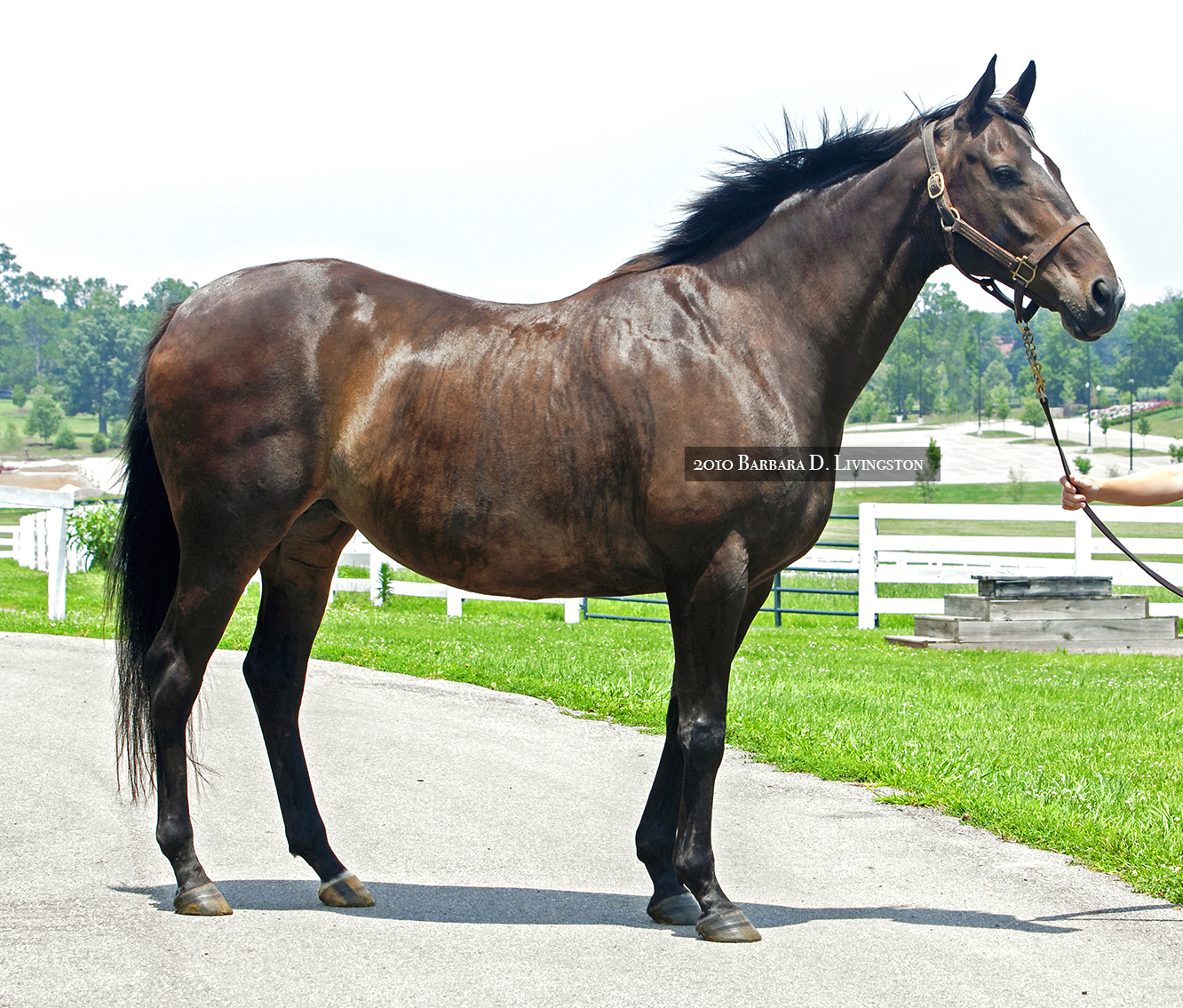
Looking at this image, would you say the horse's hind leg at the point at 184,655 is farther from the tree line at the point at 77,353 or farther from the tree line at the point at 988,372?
the tree line at the point at 77,353

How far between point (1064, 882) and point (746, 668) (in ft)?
18.3

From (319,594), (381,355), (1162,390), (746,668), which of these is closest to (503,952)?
(319,594)

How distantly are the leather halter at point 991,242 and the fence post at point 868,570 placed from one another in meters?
10.6

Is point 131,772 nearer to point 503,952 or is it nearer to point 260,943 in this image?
point 260,943

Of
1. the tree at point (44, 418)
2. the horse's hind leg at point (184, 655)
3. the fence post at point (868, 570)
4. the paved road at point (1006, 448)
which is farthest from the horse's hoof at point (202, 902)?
the tree at point (44, 418)

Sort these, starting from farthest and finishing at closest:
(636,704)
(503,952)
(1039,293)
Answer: (636,704) → (1039,293) → (503,952)

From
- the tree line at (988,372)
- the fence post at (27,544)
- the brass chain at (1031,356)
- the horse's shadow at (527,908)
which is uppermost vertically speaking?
the tree line at (988,372)

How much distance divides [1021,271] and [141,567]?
3.48 metres

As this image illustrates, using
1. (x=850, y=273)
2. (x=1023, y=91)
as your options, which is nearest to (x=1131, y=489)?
(x=850, y=273)

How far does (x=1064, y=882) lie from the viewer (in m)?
4.38

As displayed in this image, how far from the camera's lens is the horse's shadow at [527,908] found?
394 centimetres

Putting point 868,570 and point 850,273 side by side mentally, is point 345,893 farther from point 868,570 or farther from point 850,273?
point 868,570

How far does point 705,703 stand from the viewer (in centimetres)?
386

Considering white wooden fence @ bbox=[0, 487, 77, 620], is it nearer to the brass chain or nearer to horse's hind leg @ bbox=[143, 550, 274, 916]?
horse's hind leg @ bbox=[143, 550, 274, 916]
